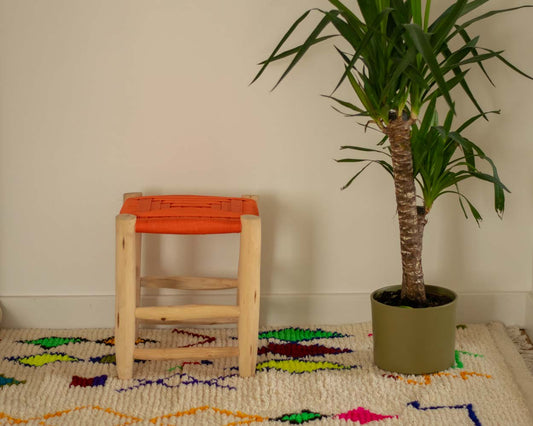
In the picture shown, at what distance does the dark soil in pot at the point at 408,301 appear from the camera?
1.89 meters

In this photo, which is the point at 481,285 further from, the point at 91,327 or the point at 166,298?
the point at 91,327

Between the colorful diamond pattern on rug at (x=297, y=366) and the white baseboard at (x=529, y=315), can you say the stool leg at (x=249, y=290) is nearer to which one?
the colorful diamond pattern on rug at (x=297, y=366)

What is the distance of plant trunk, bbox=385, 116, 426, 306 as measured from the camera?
1.74 m

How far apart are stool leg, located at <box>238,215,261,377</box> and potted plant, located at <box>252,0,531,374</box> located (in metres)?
0.33

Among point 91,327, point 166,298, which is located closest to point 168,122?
point 166,298

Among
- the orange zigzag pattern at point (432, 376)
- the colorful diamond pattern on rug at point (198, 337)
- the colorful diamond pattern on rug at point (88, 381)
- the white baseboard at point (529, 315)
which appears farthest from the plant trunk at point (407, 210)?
the colorful diamond pattern on rug at point (88, 381)

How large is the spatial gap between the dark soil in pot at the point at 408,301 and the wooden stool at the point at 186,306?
0.37 m

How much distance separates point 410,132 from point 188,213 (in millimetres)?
605

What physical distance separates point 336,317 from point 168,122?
0.81 metres

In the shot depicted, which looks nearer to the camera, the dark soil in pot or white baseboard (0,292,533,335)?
the dark soil in pot

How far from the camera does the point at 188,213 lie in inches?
71.9

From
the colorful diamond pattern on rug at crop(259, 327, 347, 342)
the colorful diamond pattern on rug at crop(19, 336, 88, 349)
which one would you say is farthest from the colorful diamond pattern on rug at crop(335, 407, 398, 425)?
the colorful diamond pattern on rug at crop(19, 336, 88, 349)

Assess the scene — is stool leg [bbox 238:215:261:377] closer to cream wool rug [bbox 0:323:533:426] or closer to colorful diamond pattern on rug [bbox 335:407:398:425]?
cream wool rug [bbox 0:323:533:426]

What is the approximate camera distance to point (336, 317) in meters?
2.24
